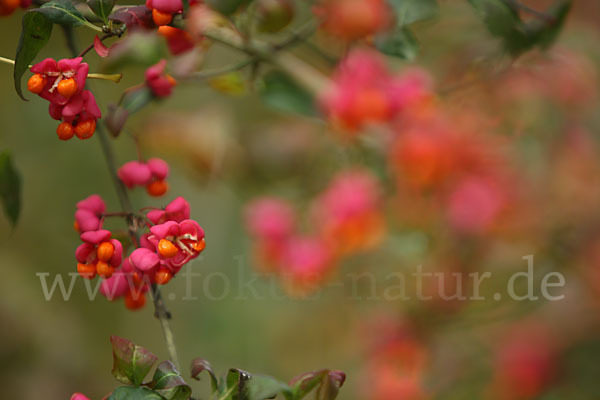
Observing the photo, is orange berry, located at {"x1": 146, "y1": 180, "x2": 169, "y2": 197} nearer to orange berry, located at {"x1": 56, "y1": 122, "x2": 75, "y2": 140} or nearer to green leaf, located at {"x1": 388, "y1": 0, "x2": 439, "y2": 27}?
orange berry, located at {"x1": 56, "y1": 122, "x2": 75, "y2": 140}

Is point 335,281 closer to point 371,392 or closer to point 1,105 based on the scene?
point 371,392

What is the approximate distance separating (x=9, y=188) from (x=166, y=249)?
18 centimetres

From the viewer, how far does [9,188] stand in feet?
1.71

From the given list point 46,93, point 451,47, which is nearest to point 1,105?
point 451,47

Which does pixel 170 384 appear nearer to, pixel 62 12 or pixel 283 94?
pixel 62 12

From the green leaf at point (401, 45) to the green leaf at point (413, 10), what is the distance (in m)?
0.02

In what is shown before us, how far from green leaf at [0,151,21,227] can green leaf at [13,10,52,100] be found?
12 cm

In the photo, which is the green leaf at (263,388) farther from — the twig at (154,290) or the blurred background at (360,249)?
the blurred background at (360,249)

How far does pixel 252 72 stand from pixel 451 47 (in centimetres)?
49

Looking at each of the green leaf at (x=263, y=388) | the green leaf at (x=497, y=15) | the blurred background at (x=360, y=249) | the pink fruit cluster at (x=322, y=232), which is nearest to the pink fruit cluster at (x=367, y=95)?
the blurred background at (x=360, y=249)

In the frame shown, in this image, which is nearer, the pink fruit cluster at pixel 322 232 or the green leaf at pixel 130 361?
the green leaf at pixel 130 361

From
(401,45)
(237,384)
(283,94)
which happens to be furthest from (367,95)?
(237,384)

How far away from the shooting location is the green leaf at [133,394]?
395mm

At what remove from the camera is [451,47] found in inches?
42.4
